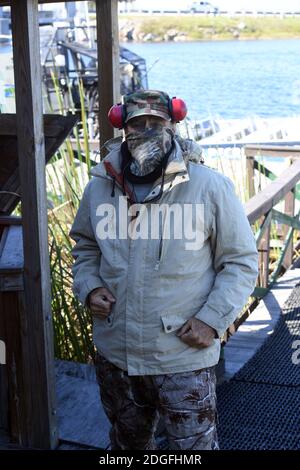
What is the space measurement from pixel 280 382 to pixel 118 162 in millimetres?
2136

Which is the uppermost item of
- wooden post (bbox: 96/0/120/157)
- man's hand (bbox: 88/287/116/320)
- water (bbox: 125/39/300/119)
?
water (bbox: 125/39/300/119)

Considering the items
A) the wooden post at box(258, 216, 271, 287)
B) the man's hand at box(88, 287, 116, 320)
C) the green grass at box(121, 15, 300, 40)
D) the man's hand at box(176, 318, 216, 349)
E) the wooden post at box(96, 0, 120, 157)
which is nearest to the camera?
the man's hand at box(176, 318, 216, 349)

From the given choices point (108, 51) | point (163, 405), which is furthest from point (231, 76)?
point (163, 405)

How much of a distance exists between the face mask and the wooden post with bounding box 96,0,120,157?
1.00 meters

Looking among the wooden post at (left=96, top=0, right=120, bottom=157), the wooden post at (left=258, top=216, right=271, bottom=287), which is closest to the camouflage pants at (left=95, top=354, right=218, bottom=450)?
the wooden post at (left=96, top=0, right=120, bottom=157)

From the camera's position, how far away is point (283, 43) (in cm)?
9206

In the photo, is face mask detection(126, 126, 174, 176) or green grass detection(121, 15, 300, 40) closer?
face mask detection(126, 126, 174, 176)

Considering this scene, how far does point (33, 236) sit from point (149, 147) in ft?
2.82

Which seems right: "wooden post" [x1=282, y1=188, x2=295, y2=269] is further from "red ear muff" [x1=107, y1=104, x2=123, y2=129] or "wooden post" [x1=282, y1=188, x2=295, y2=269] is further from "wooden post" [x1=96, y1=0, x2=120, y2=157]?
"red ear muff" [x1=107, y1=104, x2=123, y2=129]

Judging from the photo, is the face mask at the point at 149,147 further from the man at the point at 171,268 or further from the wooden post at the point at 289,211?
the wooden post at the point at 289,211

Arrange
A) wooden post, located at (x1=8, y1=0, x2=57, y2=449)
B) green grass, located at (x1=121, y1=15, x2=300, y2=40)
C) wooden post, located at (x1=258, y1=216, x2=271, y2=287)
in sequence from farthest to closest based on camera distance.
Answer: green grass, located at (x1=121, y1=15, x2=300, y2=40)
wooden post, located at (x1=258, y1=216, x2=271, y2=287)
wooden post, located at (x1=8, y1=0, x2=57, y2=449)

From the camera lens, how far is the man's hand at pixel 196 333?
97.0 inches

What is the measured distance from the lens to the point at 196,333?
246 centimetres

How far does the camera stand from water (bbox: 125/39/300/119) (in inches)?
1260
